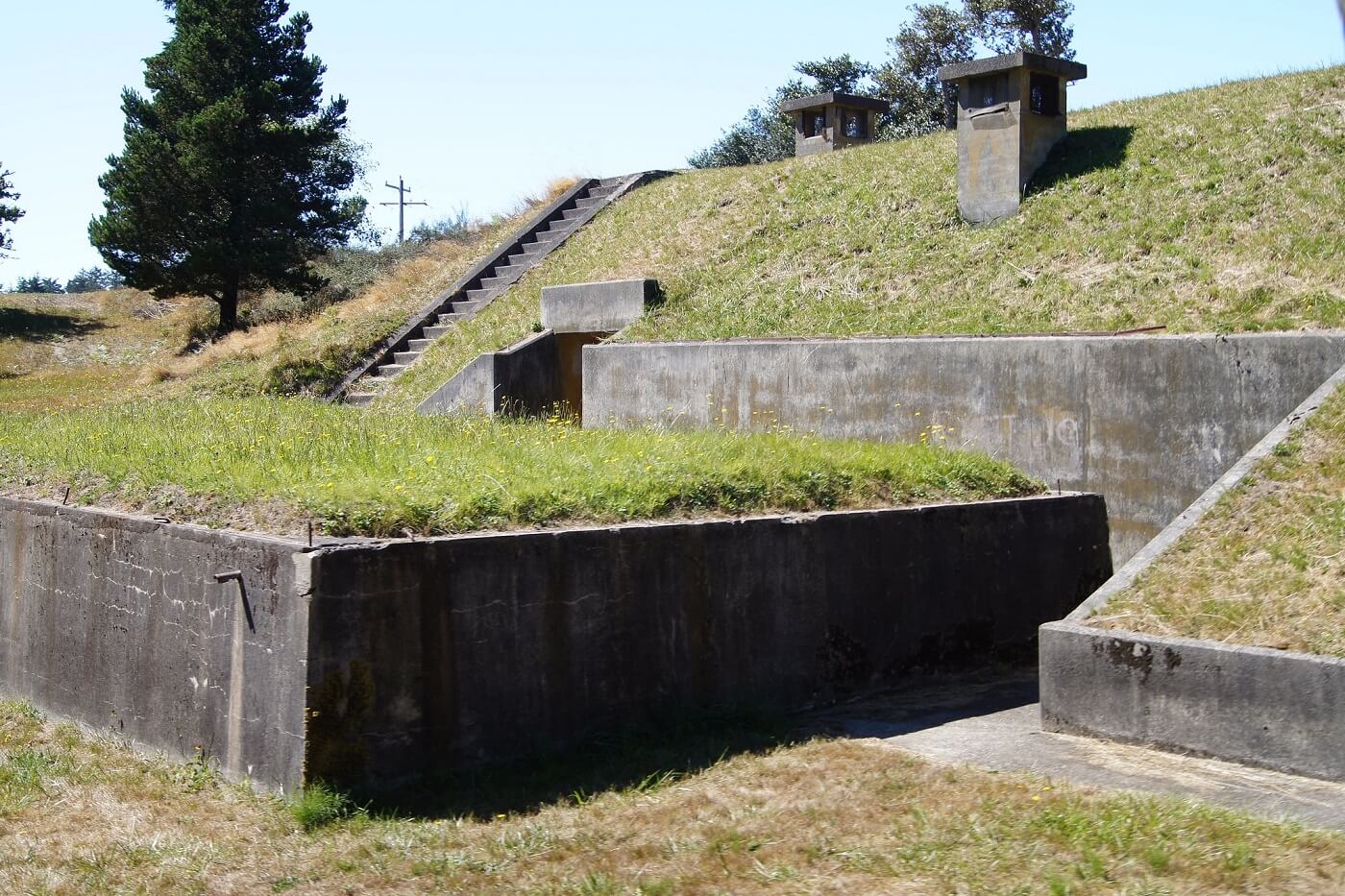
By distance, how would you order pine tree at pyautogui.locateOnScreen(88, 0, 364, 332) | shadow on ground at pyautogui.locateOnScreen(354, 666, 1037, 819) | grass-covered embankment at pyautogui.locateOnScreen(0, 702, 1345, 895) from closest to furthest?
grass-covered embankment at pyautogui.locateOnScreen(0, 702, 1345, 895), shadow on ground at pyautogui.locateOnScreen(354, 666, 1037, 819), pine tree at pyautogui.locateOnScreen(88, 0, 364, 332)

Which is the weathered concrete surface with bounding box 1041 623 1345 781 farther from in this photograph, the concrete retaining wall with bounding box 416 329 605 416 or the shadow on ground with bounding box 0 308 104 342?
the shadow on ground with bounding box 0 308 104 342

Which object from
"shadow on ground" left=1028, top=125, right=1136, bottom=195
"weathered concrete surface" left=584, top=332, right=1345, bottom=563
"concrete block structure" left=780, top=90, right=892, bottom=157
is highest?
"concrete block structure" left=780, top=90, right=892, bottom=157

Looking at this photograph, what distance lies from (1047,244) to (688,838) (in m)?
9.82

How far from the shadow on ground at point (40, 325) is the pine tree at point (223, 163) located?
654cm

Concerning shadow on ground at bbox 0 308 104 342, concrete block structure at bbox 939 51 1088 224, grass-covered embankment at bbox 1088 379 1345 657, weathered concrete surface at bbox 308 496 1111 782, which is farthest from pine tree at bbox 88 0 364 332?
grass-covered embankment at bbox 1088 379 1345 657

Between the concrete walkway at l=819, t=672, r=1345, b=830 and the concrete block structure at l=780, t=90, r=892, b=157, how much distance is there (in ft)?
49.6

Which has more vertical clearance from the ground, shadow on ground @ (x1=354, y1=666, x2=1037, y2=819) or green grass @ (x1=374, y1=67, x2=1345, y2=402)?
green grass @ (x1=374, y1=67, x2=1345, y2=402)

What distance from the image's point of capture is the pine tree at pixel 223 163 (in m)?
26.6

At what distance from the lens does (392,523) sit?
6.70m

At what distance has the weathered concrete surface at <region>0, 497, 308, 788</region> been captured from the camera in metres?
6.31

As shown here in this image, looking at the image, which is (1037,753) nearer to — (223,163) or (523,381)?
(523,381)

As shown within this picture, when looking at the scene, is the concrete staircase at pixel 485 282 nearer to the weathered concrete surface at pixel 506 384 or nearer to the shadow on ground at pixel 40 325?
the weathered concrete surface at pixel 506 384

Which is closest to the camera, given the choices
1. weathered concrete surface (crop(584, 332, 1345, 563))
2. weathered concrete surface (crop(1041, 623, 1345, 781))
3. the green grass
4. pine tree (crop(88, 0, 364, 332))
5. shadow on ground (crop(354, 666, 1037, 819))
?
shadow on ground (crop(354, 666, 1037, 819))

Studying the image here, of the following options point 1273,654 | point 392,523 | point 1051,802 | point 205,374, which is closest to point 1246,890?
point 1051,802
